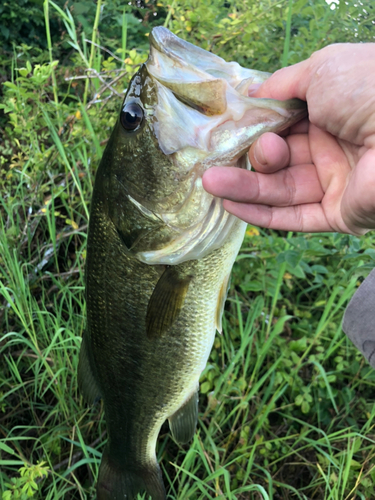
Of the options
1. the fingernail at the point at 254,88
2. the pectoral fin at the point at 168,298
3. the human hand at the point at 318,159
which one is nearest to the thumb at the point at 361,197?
the human hand at the point at 318,159

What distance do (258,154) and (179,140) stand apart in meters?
0.21

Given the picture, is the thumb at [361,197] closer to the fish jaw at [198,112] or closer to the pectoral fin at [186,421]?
the fish jaw at [198,112]

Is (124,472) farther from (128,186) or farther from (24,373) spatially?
(128,186)

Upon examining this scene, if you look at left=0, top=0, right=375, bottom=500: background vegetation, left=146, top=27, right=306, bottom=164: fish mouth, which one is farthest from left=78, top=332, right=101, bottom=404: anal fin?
left=146, top=27, right=306, bottom=164: fish mouth

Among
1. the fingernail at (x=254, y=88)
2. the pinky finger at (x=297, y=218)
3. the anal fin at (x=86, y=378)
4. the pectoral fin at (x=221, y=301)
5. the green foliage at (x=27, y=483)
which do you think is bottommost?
the green foliage at (x=27, y=483)

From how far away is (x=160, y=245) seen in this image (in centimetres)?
112

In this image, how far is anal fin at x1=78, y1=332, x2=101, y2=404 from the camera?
146cm

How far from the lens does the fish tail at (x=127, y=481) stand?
4.77 ft

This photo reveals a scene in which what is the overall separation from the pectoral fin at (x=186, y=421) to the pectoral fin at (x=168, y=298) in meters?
0.40

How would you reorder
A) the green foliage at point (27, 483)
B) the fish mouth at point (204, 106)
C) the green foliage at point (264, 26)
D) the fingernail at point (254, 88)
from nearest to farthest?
the fish mouth at point (204, 106), the fingernail at point (254, 88), the green foliage at point (27, 483), the green foliage at point (264, 26)

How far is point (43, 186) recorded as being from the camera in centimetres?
202

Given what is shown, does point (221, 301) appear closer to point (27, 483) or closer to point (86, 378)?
point (86, 378)

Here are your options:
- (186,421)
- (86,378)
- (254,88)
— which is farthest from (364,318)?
(86,378)

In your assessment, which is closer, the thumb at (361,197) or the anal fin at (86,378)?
the thumb at (361,197)
